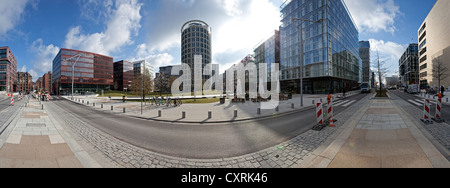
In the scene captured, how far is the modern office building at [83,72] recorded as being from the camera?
74938 millimetres

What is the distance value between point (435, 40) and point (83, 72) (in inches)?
5435

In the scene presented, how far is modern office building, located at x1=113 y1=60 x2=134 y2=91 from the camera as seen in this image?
106562 millimetres

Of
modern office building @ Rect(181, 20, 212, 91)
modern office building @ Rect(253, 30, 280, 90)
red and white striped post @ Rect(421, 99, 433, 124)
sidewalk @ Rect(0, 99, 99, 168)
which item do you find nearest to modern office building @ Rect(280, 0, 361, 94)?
modern office building @ Rect(253, 30, 280, 90)

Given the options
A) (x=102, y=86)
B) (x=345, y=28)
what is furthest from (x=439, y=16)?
(x=102, y=86)

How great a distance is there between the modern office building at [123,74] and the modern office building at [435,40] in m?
132

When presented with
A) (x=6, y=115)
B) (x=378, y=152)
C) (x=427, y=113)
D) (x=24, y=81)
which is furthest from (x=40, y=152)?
(x=24, y=81)

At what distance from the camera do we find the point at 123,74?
10656cm

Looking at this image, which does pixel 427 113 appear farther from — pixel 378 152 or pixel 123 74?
pixel 123 74

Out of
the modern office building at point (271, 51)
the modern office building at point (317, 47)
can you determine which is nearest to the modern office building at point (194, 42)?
the modern office building at point (271, 51)

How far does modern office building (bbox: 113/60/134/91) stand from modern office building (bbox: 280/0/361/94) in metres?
99.7

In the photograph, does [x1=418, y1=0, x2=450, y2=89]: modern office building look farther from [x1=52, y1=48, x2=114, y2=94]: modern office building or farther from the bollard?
[x1=52, y1=48, x2=114, y2=94]: modern office building

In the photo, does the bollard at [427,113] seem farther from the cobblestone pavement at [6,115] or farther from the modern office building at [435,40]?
the modern office building at [435,40]

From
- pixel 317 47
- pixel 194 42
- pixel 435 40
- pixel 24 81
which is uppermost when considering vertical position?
pixel 194 42

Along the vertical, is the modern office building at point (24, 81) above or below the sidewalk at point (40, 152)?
above
